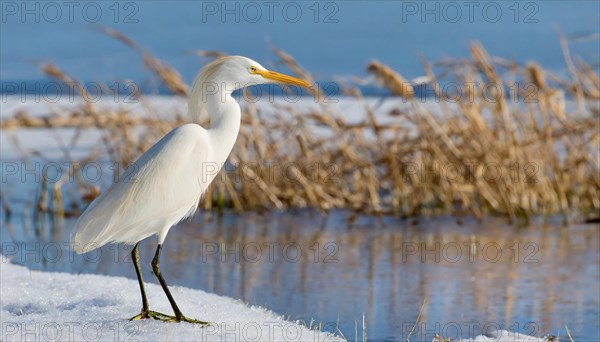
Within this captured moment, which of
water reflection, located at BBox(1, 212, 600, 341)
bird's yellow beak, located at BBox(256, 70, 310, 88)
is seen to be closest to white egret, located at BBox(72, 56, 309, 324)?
bird's yellow beak, located at BBox(256, 70, 310, 88)

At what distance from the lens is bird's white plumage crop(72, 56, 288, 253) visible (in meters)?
4.45

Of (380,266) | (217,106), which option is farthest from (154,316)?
(380,266)

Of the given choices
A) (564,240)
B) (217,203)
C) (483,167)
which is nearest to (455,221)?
(483,167)

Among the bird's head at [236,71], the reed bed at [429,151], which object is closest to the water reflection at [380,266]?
the reed bed at [429,151]

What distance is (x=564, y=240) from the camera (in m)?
8.84

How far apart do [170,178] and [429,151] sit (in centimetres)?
552

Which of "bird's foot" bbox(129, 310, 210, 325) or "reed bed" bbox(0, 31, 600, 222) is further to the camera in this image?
"reed bed" bbox(0, 31, 600, 222)

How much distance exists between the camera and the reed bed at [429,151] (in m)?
9.64

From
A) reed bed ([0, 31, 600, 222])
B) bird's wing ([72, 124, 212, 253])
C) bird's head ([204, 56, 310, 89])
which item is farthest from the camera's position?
reed bed ([0, 31, 600, 222])

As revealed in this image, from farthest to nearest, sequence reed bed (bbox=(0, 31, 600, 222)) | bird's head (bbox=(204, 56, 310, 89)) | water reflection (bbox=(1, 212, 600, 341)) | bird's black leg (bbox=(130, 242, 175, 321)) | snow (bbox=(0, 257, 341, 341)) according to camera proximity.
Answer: reed bed (bbox=(0, 31, 600, 222)) → water reflection (bbox=(1, 212, 600, 341)) → bird's head (bbox=(204, 56, 310, 89)) → bird's black leg (bbox=(130, 242, 175, 321)) → snow (bbox=(0, 257, 341, 341))

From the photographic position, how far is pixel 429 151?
970 centimetres

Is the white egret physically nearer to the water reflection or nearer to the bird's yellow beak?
the bird's yellow beak

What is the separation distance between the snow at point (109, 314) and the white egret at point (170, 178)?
225 mm

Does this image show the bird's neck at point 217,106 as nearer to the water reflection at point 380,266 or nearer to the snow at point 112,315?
the snow at point 112,315
